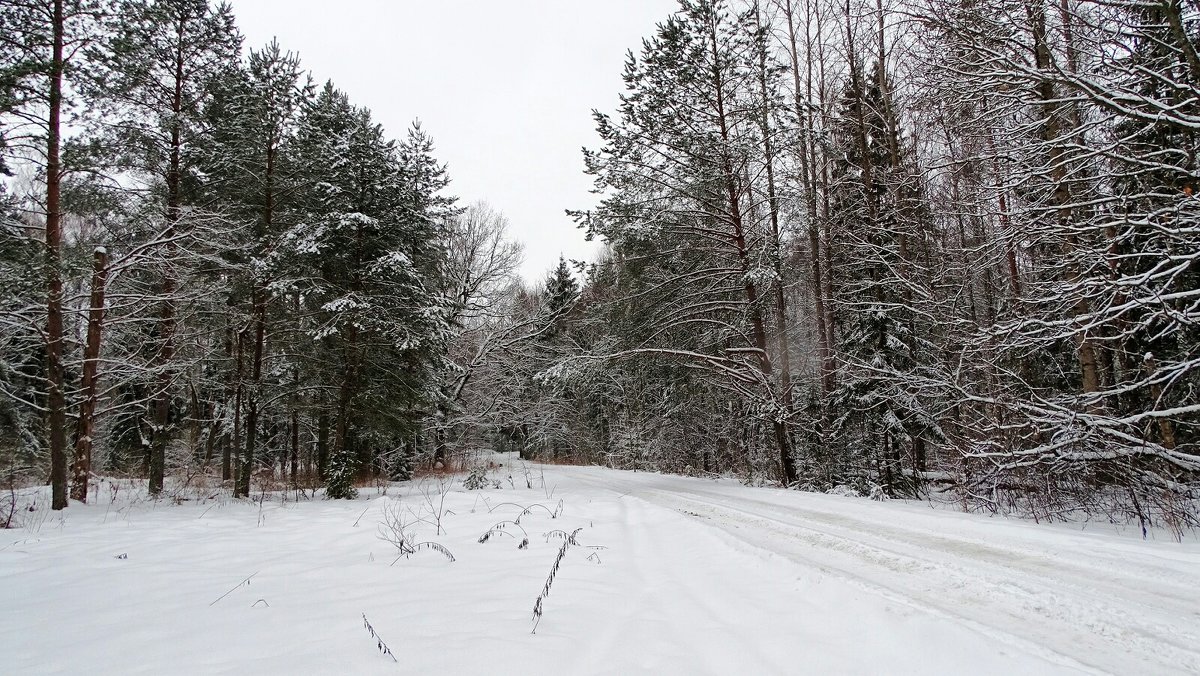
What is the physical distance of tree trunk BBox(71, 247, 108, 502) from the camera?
988cm

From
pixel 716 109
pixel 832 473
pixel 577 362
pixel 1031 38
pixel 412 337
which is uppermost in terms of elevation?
pixel 716 109

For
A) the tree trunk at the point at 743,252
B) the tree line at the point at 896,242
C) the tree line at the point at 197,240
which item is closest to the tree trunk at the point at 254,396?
the tree line at the point at 197,240

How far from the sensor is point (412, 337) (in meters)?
13.6

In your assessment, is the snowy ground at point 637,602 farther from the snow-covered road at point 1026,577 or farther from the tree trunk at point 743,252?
the tree trunk at point 743,252

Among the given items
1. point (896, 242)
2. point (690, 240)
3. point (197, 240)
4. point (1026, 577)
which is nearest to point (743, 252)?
point (690, 240)

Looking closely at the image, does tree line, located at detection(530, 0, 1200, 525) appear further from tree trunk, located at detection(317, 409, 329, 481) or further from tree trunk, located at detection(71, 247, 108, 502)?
tree trunk, located at detection(71, 247, 108, 502)

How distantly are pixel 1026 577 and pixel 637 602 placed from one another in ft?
8.45

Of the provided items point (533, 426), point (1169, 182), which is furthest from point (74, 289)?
point (533, 426)

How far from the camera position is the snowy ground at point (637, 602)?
2.41 metres

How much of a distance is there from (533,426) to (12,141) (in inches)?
1001

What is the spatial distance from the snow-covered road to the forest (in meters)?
2.47

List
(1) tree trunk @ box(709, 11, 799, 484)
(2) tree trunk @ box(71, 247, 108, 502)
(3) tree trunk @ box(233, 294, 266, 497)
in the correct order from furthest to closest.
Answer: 1. (3) tree trunk @ box(233, 294, 266, 497)
2. (1) tree trunk @ box(709, 11, 799, 484)
3. (2) tree trunk @ box(71, 247, 108, 502)

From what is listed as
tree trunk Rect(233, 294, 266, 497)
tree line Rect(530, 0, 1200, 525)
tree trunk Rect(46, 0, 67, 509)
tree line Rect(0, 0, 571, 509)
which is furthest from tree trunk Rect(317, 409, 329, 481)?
tree line Rect(530, 0, 1200, 525)

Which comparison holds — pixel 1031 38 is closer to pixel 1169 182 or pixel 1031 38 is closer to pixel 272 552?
pixel 1169 182
